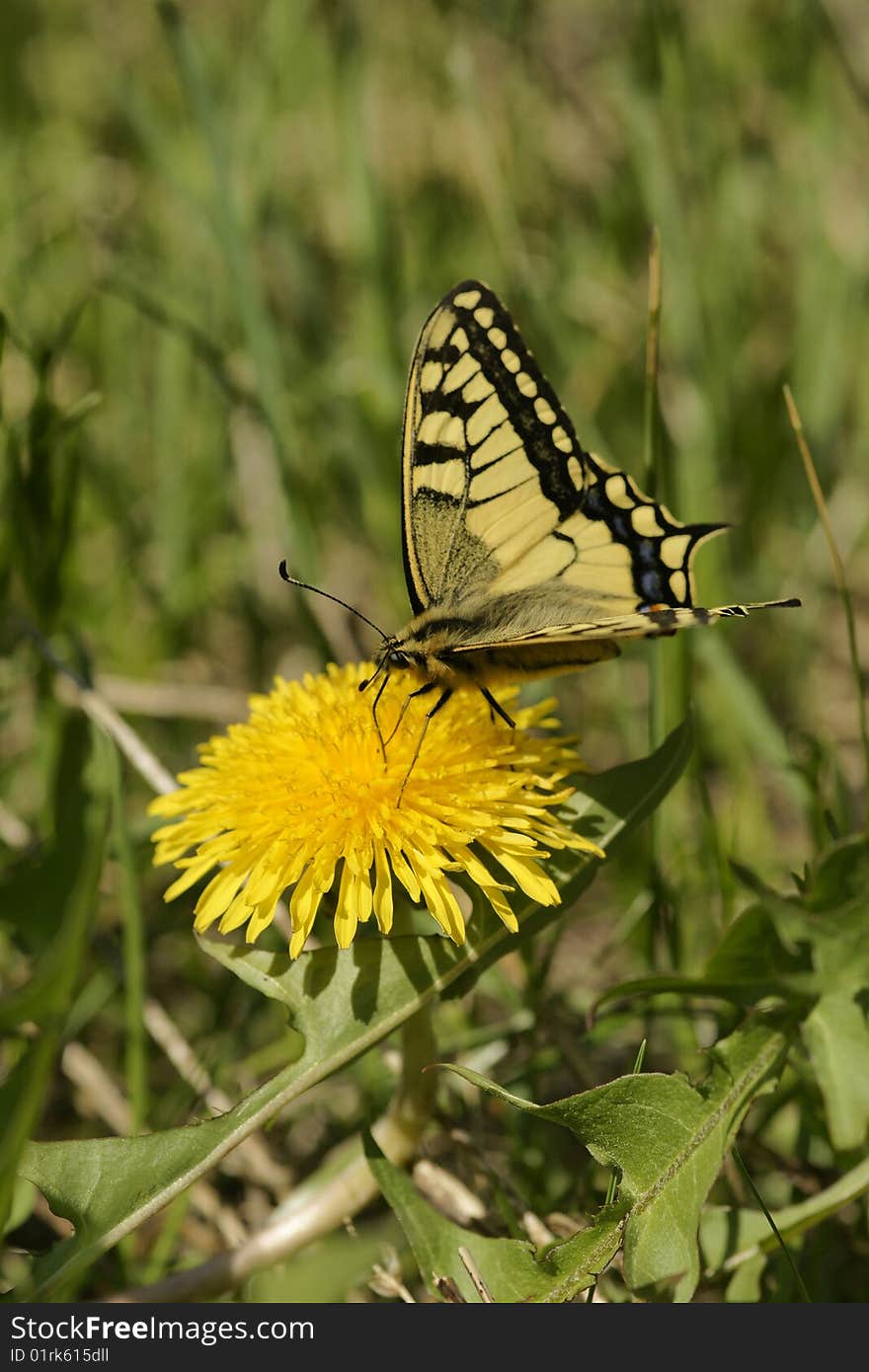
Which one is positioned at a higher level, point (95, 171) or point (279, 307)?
point (95, 171)

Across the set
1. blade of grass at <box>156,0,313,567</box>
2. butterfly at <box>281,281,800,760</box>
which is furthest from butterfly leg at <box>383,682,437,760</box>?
blade of grass at <box>156,0,313,567</box>

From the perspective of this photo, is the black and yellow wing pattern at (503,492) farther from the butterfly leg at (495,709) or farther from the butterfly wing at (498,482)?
the butterfly leg at (495,709)

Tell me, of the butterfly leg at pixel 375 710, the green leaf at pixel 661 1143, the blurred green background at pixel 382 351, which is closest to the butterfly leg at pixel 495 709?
the butterfly leg at pixel 375 710

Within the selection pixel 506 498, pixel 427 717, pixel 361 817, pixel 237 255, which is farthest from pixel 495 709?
pixel 237 255

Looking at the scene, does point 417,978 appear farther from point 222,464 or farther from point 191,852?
point 222,464

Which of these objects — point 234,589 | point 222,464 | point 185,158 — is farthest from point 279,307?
point 234,589

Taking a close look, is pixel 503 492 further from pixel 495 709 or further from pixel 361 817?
pixel 361 817

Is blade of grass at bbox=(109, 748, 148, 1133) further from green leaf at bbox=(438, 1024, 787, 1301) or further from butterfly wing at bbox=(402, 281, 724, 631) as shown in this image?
green leaf at bbox=(438, 1024, 787, 1301)
